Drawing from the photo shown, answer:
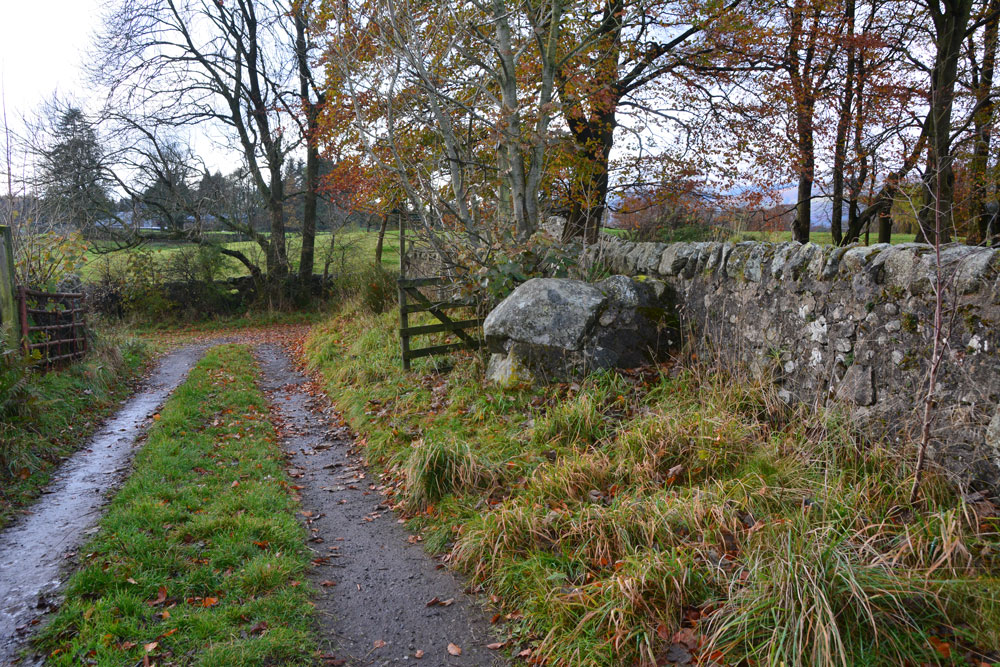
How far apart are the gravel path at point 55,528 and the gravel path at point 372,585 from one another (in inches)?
71.0

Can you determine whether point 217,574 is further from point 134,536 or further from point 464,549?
point 464,549

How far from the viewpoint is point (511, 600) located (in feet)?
14.0

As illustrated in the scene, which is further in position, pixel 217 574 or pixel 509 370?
pixel 509 370

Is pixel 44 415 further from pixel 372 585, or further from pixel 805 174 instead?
pixel 805 174

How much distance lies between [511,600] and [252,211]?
23.4 meters

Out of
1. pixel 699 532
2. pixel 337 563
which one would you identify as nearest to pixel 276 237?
pixel 337 563

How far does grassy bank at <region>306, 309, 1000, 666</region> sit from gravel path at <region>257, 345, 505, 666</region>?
241mm

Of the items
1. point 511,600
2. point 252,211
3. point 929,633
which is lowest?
point 511,600

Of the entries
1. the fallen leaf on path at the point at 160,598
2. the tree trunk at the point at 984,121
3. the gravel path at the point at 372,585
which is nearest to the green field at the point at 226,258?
the gravel path at the point at 372,585

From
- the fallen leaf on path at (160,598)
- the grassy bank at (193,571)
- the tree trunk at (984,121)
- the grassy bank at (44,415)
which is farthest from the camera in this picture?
the tree trunk at (984,121)

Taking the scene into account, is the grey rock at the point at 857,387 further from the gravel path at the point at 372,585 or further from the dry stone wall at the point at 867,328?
the gravel path at the point at 372,585

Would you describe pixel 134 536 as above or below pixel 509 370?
below

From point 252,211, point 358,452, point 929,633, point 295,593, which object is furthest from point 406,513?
point 252,211

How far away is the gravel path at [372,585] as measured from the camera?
12.9ft
